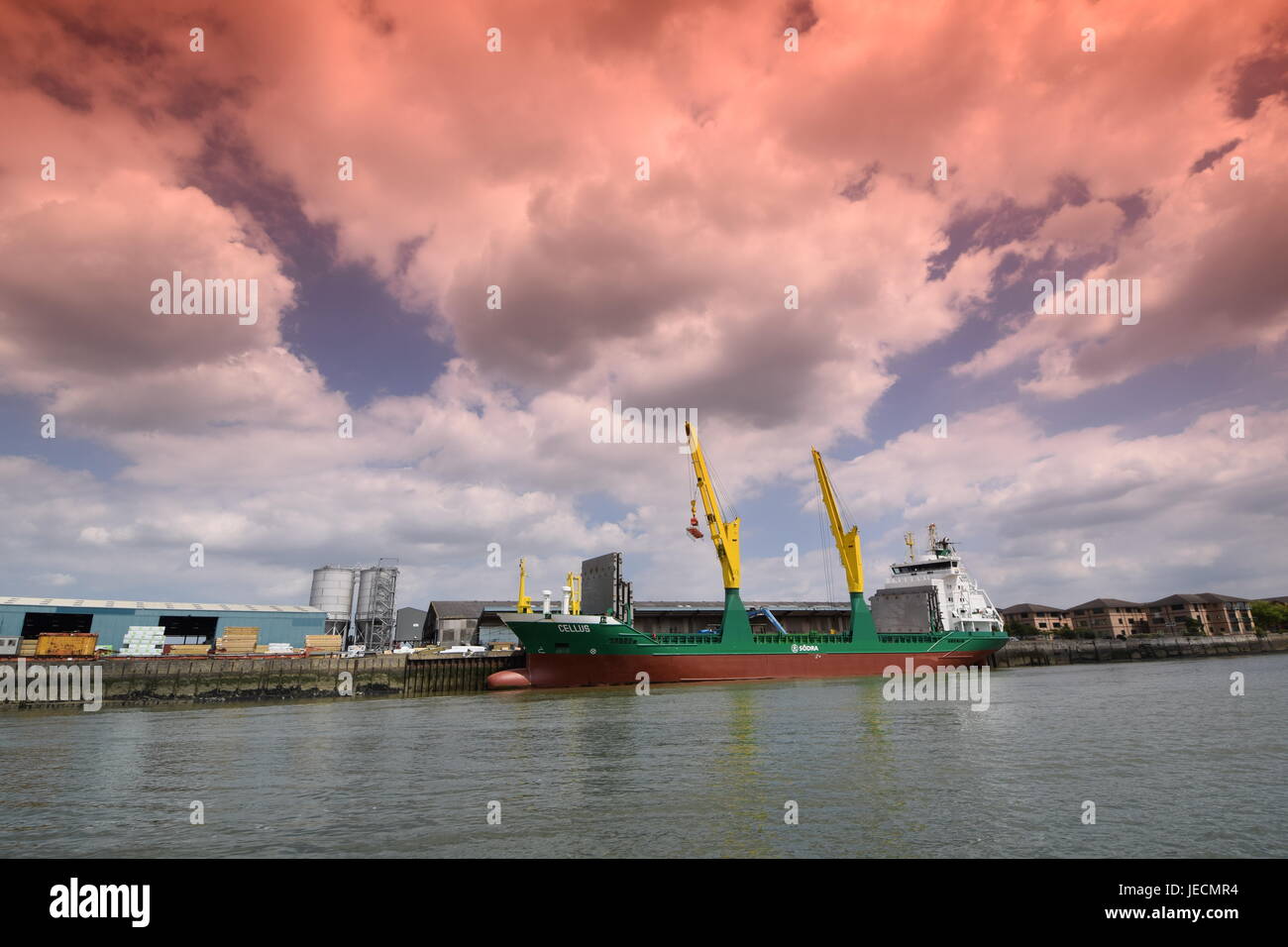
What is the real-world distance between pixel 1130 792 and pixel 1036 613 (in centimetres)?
15384

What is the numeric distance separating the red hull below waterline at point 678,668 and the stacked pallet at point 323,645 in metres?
Result: 19.0

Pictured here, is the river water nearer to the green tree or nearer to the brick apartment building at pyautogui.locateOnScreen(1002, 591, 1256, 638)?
Result: the brick apartment building at pyautogui.locateOnScreen(1002, 591, 1256, 638)

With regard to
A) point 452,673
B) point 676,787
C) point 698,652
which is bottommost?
point 452,673

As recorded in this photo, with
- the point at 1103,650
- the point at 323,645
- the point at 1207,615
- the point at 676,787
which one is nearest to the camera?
Result: the point at 676,787

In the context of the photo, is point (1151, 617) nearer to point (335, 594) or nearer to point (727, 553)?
point (727, 553)

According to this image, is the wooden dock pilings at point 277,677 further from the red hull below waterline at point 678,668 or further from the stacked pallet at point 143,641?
the stacked pallet at point 143,641

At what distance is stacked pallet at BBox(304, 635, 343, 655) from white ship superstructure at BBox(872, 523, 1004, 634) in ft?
180

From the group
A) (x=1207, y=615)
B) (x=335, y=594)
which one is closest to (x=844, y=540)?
(x=335, y=594)

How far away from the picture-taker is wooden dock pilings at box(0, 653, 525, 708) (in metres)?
44.8

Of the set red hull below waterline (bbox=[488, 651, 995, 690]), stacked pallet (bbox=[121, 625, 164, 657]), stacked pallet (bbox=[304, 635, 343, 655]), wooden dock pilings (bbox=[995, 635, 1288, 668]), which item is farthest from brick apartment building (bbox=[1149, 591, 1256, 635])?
stacked pallet (bbox=[121, 625, 164, 657])

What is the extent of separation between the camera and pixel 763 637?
186 feet

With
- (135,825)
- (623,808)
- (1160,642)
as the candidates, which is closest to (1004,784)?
(623,808)

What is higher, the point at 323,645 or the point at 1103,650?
the point at 323,645

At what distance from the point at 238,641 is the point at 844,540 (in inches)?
2212
